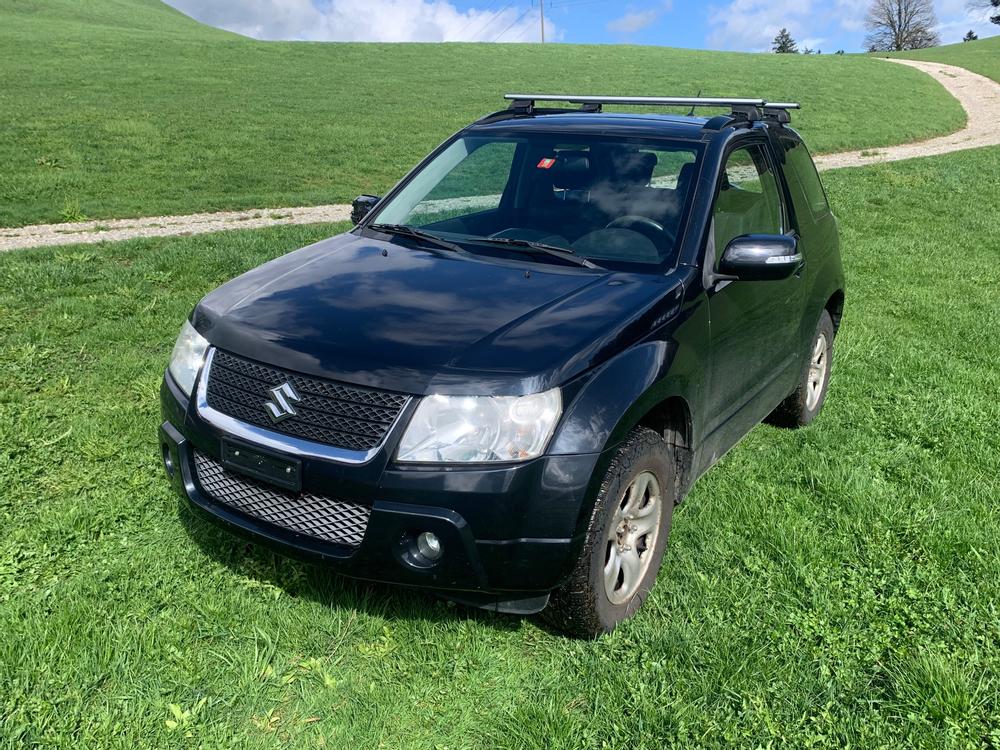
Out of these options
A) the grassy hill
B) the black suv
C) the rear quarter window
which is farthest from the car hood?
the grassy hill

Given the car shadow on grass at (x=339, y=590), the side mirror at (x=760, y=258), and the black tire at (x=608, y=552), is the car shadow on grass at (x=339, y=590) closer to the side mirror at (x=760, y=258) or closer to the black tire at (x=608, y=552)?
the black tire at (x=608, y=552)

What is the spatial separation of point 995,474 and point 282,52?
39.7 meters

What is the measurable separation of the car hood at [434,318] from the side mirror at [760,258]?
1.21 feet

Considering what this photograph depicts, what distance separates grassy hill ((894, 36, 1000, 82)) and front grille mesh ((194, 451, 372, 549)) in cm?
4921

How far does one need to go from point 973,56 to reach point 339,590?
208ft

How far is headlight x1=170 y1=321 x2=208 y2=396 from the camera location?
10.3ft

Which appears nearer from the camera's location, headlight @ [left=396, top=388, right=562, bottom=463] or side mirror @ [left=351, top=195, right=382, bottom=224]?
headlight @ [left=396, top=388, right=562, bottom=463]

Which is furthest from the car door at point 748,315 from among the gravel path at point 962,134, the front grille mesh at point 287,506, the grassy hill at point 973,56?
the grassy hill at point 973,56

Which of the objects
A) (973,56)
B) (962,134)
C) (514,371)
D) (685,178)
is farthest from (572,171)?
(973,56)

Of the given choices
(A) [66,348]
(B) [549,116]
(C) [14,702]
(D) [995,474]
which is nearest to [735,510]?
(D) [995,474]

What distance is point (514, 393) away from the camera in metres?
2.58

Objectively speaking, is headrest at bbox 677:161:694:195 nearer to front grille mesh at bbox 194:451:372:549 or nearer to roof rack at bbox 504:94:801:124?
roof rack at bbox 504:94:801:124

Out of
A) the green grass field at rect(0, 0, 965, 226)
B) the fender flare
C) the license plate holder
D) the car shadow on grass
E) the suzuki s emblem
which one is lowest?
the green grass field at rect(0, 0, 965, 226)

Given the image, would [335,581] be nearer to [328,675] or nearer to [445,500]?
[328,675]
